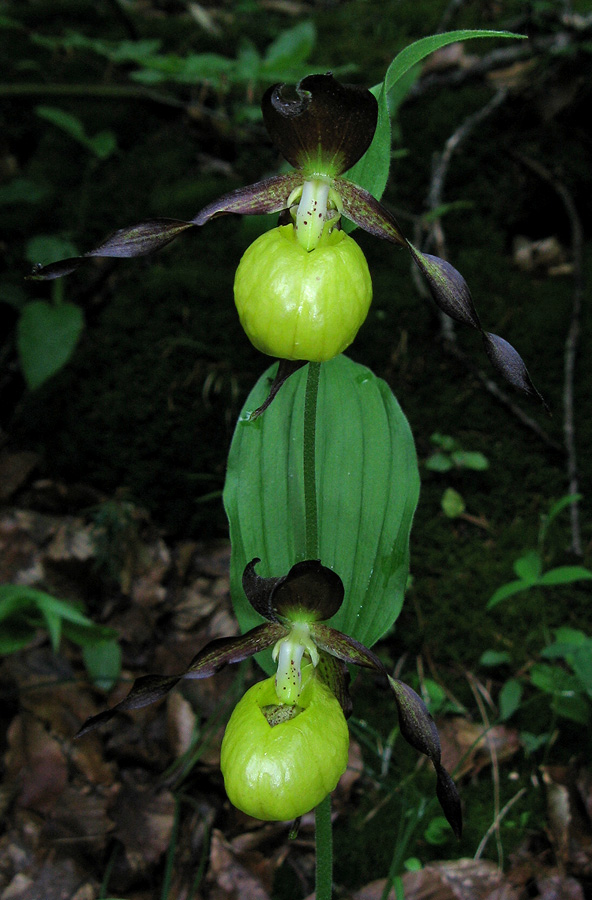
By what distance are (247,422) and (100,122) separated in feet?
7.63

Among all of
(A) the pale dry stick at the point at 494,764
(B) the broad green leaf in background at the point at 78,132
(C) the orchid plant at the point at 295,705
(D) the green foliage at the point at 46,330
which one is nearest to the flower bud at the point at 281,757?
(C) the orchid plant at the point at 295,705

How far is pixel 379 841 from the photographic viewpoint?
1.82 m

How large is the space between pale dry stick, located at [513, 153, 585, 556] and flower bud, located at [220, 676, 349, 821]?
1.34 m

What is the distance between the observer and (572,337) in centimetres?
257

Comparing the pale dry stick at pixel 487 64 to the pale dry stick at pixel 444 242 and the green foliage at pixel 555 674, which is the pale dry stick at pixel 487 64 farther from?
the green foliage at pixel 555 674

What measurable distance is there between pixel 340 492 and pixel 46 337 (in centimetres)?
152

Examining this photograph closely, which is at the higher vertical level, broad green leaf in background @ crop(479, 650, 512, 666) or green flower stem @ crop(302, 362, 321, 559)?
green flower stem @ crop(302, 362, 321, 559)

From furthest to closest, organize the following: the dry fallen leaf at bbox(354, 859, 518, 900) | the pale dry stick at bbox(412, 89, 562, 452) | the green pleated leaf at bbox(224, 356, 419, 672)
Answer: the pale dry stick at bbox(412, 89, 562, 452), the dry fallen leaf at bbox(354, 859, 518, 900), the green pleated leaf at bbox(224, 356, 419, 672)

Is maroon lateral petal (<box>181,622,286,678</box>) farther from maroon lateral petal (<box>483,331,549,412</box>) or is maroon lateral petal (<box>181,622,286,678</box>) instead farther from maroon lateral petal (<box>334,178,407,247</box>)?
maroon lateral petal (<box>334,178,407,247</box>)

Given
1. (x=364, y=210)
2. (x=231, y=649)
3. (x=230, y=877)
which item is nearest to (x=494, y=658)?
(x=230, y=877)

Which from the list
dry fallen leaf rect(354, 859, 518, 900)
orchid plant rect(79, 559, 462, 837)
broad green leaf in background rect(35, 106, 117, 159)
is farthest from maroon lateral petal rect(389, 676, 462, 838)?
broad green leaf in background rect(35, 106, 117, 159)

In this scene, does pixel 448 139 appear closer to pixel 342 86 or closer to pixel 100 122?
pixel 100 122

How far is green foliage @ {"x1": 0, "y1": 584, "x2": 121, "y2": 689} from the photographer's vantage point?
1748 millimetres

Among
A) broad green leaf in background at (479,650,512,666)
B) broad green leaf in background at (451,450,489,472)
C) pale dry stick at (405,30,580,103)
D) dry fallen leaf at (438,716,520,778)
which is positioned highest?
pale dry stick at (405,30,580,103)
